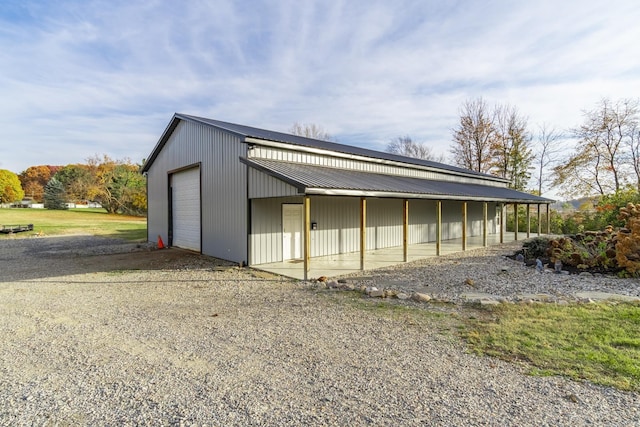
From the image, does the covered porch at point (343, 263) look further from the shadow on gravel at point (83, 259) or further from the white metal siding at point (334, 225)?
the shadow on gravel at point (83, 259)

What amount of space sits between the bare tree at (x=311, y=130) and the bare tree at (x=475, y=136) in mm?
14686

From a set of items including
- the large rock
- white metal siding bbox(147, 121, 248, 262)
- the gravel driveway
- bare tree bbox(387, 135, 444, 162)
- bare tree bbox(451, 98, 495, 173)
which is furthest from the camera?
bare tree bbox(387, 135, 444, 162)

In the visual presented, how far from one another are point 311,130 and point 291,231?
3087 cm

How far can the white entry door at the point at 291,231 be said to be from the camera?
418 inches

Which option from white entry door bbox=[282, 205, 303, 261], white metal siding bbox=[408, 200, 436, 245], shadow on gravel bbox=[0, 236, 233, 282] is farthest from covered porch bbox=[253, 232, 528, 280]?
white metal siding bbox=[408, 200, 436, 245]

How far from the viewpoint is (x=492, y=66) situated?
12289 millimetres

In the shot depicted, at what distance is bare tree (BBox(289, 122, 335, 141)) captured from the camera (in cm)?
3938

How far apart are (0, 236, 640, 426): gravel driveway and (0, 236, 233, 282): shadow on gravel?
10.5 feet

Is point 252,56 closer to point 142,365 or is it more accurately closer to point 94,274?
point 94,274


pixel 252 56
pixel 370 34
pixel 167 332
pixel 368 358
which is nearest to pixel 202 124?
pixel 252 56

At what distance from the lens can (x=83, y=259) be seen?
11.5m

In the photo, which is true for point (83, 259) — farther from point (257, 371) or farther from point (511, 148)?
point (511, 148)

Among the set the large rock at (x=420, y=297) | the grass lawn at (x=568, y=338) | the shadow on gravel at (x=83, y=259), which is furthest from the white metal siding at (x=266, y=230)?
the grass lawn at (x=568, y=338)

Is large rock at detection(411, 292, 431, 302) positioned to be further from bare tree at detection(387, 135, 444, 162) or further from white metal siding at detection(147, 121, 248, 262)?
bare tree at detection(387, 135, 444, 162)
